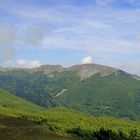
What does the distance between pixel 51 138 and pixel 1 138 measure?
24518 mm

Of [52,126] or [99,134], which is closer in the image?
[99,134]

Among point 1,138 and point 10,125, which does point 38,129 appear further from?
point 1,138

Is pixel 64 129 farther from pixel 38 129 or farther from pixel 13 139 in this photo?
pixel 13 139

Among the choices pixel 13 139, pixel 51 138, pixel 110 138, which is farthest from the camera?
pixel 110 138

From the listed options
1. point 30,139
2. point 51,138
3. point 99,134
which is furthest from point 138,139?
point 30,139

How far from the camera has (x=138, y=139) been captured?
184 m

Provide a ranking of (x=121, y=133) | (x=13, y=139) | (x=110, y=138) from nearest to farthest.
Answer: (x=13, y=139) < (x=110, y=138) < (x=121, y=133)

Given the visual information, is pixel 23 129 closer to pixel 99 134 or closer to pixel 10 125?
pixel 10 125

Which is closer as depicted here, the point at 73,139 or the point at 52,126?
the point at 73,139

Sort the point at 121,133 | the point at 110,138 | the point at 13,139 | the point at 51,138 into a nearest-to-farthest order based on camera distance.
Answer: the point at 13,139 → the point at 51,138 → the point at 110,138 → the point at 121,133

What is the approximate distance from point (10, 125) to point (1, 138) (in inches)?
2279

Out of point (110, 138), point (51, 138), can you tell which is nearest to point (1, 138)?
point (51, 138)

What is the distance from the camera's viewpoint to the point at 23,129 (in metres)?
184

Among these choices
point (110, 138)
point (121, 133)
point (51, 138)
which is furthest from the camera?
point (121, 133)
